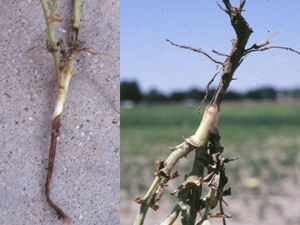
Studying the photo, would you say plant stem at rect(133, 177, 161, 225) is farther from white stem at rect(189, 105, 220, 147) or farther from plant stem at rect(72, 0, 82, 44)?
plant stem at rect(72, 0, 82, 44)

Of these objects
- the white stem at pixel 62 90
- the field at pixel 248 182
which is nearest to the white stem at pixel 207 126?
the white stem at pixel 62 90

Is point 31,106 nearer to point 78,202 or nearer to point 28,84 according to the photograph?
point 28,84

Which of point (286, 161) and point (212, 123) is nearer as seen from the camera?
point (212, 123)

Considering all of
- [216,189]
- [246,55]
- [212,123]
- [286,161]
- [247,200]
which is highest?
[246,55]

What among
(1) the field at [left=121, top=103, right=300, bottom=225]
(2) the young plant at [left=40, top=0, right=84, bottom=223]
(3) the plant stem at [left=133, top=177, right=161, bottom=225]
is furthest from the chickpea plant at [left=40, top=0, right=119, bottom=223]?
(1) the field at [left=121, top=103, right=300, bottom=225]

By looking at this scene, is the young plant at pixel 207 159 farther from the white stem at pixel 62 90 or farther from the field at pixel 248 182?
the field at pixel 248 182

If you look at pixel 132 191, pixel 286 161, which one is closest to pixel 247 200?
pixel 132 191

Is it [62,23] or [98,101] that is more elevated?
[62,23]
